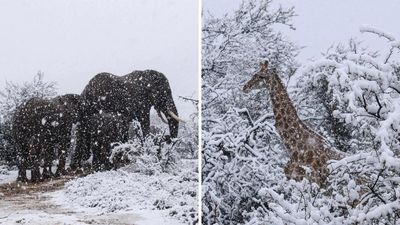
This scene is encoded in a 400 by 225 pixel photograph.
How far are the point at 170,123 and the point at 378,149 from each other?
1100 mm

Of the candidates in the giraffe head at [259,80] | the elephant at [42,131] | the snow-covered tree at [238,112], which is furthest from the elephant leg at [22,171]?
the giraffe head at [259,80]

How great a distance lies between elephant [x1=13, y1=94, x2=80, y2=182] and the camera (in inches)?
116

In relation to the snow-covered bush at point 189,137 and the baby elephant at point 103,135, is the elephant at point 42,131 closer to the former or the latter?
the baby elephant at point 103,135

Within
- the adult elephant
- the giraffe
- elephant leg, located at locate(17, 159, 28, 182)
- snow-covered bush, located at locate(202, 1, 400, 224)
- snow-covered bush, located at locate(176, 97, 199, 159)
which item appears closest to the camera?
snow-covered bush, located at locate(202, 1, 400, 224)

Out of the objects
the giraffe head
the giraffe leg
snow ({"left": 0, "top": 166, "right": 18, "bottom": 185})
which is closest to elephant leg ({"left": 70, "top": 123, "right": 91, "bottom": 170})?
snow ({"left": 0, "top": 166, "right": 18, "bottom": 185})

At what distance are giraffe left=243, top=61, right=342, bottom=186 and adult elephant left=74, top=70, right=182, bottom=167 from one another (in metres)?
0.38

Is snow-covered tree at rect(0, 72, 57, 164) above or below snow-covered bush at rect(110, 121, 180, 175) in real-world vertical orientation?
above

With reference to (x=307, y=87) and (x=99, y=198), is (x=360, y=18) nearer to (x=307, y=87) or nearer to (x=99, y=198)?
(x=307, y=87)

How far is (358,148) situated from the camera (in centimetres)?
269

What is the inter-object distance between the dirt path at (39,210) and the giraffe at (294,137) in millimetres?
734

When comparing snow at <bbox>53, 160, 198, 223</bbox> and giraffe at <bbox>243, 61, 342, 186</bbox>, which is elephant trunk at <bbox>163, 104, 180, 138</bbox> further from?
giraffe at <bbox>243, 61, 342, 186</bbox>

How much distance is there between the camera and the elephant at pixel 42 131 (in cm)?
295

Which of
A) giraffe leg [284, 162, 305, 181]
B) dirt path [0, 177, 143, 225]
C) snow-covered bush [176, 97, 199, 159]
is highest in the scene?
snow-covered bush [176, 97, 199, 159]

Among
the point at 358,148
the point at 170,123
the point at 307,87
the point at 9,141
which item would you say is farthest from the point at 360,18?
the point at 9,141
